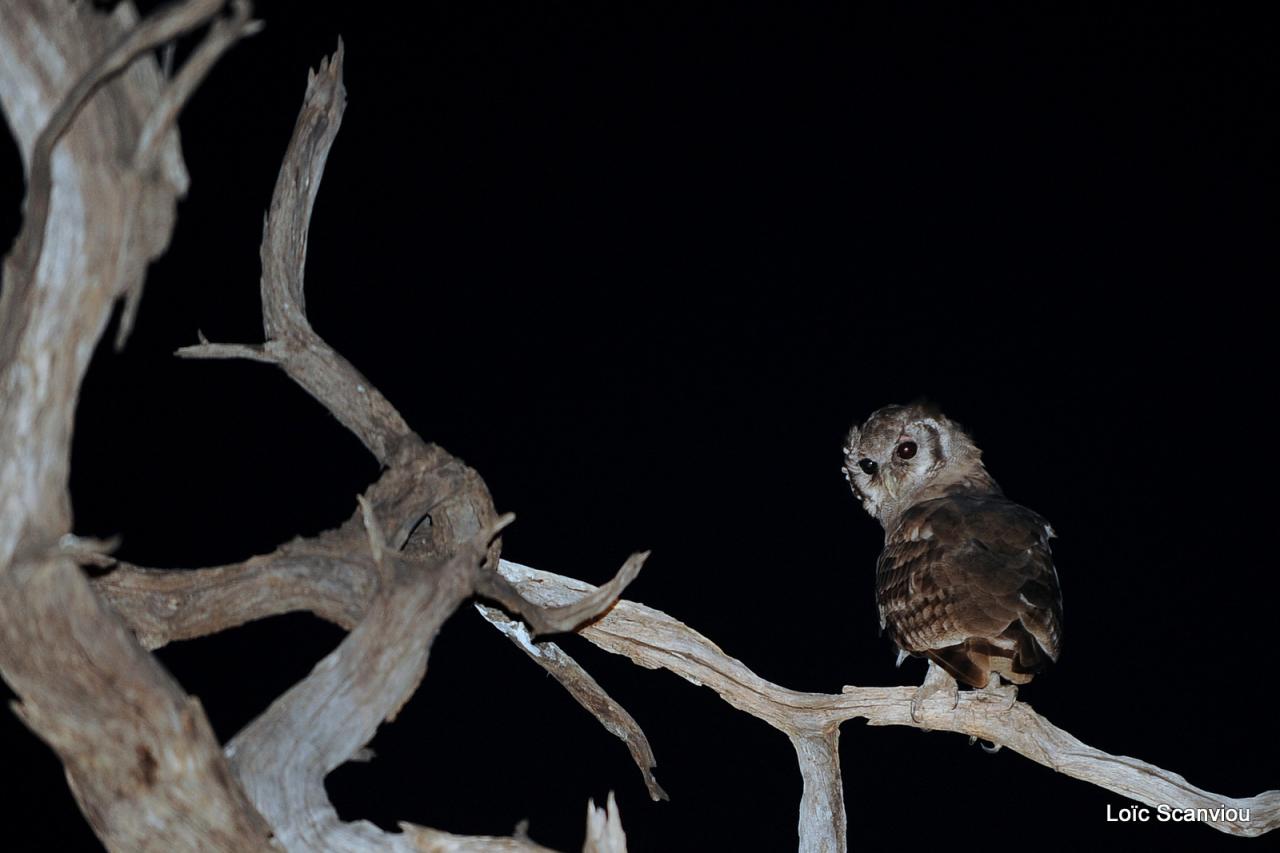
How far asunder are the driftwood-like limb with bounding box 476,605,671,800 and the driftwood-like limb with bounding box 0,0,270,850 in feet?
3.68

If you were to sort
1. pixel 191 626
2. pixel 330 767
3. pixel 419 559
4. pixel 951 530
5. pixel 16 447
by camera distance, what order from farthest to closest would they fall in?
1. pixel 951 530
2. pixel 419 559
3. pixel 191 626
4. pixel 330 767
5. pixel 16 447

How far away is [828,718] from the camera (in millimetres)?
2844

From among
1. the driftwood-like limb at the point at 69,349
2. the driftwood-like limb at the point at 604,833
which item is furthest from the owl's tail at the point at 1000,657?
the driftwood-like limb at the point at 69,349

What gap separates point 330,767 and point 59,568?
24.0 inches

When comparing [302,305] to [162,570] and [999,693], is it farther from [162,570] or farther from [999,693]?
[999,693]

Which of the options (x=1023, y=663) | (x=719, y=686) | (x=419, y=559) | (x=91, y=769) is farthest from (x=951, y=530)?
(x=91, y=769)

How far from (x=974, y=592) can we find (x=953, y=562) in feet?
0.38

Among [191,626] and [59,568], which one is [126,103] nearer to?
[59,568]

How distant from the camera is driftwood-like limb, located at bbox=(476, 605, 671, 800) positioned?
287 centimetres

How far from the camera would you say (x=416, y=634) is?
2.08 metres

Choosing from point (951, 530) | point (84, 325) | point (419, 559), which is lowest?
point (84, 325)

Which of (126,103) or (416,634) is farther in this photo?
(416,634)

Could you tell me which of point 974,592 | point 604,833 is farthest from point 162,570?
point 974,592

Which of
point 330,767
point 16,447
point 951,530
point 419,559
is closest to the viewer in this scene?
point 16,447
